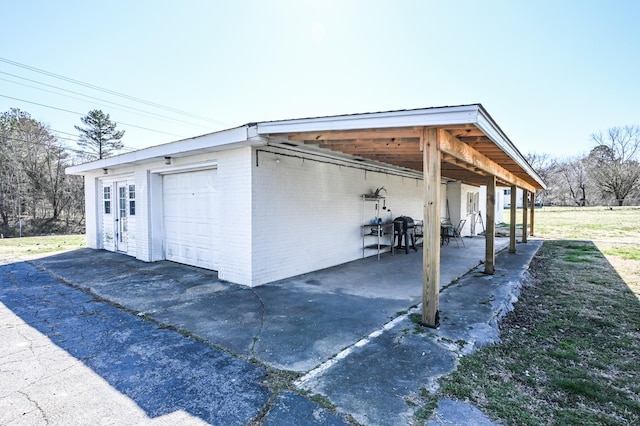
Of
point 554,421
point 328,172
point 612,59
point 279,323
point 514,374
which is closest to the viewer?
point 554,421

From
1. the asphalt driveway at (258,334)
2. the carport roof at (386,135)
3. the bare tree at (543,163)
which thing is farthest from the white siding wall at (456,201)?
the bare tree at (543,163)

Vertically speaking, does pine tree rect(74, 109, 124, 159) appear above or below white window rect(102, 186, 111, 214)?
above

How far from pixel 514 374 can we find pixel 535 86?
18.2 metres

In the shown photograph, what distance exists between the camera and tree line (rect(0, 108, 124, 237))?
19000mm

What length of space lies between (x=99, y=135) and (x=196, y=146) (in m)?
25.1

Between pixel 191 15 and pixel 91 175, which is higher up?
pixel 191 15

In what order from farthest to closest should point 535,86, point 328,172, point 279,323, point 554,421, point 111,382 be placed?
point 535,86
point 328,172
point 279,323
point 111,382
point 554,421

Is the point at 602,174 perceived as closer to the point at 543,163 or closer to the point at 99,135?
the point at 543,163

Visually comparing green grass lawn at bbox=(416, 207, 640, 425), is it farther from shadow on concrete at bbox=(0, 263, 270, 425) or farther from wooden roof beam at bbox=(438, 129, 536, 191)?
wooden roof beam at bbox=(438, 129, 536, 191)

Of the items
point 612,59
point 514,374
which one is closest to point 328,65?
point 514,374

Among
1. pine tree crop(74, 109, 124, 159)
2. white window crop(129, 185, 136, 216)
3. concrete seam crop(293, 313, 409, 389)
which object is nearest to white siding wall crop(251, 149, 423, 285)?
concrete seam crop(293, 313, 409, 389)

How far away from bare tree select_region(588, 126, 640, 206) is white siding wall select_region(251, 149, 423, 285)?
1544 inches

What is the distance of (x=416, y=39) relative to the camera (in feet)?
29.0

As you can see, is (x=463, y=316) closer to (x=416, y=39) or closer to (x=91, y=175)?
(x=416, y=39)
